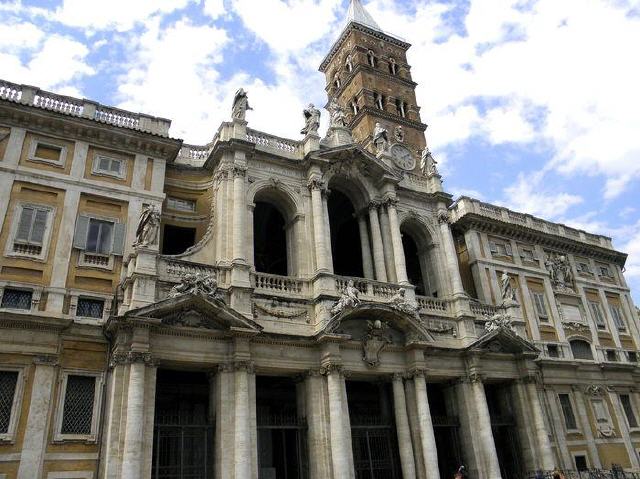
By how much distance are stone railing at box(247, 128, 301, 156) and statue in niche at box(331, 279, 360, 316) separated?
7179mm

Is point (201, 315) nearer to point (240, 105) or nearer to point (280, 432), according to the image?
point (280, 432)

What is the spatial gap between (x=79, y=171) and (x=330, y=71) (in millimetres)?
32266

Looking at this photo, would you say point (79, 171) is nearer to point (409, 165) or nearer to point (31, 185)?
point (31, 185)

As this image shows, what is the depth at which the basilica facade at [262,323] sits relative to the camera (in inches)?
695

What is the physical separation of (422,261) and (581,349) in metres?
11.7

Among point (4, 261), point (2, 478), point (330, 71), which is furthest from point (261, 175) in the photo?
point (330, 71)

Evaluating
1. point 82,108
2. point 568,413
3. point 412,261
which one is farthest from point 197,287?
point 568,413

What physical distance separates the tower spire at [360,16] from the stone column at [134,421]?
37808 millimetres

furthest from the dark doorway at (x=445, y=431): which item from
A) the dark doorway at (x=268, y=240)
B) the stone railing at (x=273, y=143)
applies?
the stone railing at (x=273, y=143)

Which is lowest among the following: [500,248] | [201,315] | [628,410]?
[628,410]

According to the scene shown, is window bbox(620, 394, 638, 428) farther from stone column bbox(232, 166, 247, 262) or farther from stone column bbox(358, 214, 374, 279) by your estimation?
stone column bbox(232, 166, 247, 262)

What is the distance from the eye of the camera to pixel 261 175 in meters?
23.9

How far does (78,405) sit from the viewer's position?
17.6 metres

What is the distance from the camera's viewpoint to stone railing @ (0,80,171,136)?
20812 mm
